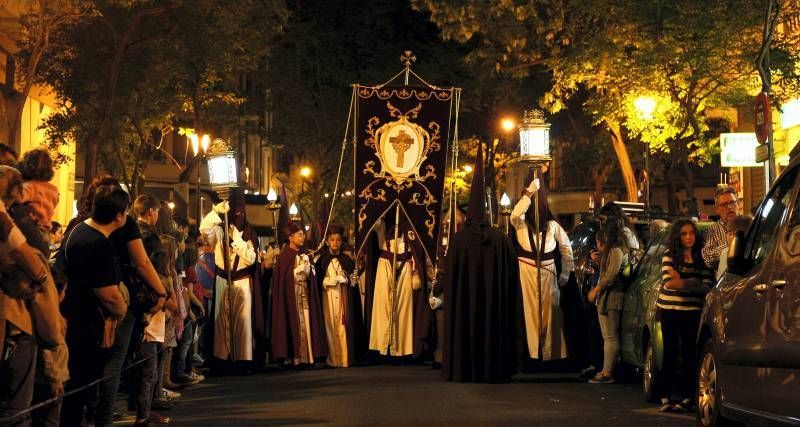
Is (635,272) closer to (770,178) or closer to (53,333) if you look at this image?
(770,178)

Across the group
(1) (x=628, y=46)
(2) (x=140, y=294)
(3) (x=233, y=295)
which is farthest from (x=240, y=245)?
(1) (x=628, y=46)

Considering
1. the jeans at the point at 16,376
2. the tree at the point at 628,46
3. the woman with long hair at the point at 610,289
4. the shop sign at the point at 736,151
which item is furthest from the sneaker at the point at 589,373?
the tree at the point at 628,46

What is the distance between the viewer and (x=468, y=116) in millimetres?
55438

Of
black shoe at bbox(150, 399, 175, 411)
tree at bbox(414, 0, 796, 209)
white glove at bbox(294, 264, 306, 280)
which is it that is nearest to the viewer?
black shoe at bbox(150, 399, 175, 411)

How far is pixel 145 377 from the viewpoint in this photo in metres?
11.9

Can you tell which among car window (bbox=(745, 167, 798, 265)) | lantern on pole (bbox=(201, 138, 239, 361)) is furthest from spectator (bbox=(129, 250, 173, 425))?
lantern on pole (bbox=(201, 138, 239, 361))

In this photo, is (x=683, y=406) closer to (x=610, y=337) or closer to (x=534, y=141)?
(x=610, y=337)

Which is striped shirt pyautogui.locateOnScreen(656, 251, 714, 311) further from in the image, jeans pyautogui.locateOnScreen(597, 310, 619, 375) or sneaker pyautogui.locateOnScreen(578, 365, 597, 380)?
sneaker pyautogui.locateOnScreen(578, 365, 597, 380)

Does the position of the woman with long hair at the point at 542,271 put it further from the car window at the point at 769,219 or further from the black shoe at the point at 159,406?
the car window at the point at 769,219

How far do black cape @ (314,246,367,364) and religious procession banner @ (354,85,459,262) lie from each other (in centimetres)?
78

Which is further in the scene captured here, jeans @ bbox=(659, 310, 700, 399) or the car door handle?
jeans @ bbox=(659, 310, 700, 399)

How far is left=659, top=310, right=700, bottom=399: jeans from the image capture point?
12.9 meters

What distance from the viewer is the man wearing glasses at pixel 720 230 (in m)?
13.9

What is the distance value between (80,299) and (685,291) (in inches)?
211
